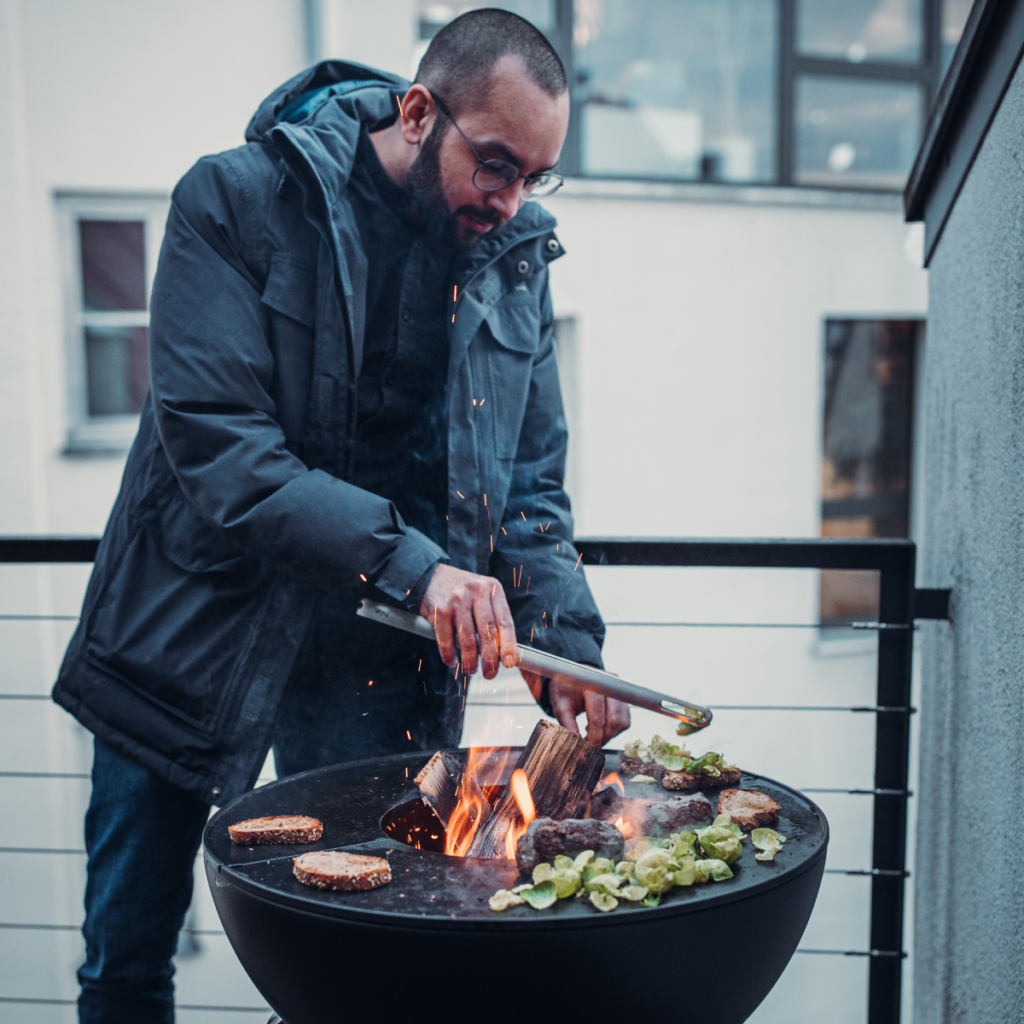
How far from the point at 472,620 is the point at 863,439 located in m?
4.85

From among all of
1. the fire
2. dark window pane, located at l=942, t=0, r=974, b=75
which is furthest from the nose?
dark window pane, located at l=942, t=0, r=974, b=75

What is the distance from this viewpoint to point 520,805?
1.33 meters

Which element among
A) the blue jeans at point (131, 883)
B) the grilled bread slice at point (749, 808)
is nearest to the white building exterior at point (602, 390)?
the blue jeans at point (131, 883)

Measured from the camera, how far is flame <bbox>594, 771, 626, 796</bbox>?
4.53 feet

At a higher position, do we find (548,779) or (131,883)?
(548,779)

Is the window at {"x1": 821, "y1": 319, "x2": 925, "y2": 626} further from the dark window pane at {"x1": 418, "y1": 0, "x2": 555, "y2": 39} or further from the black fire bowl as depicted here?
the black fire bowl

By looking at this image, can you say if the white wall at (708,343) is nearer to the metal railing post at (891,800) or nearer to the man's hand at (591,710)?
the metal railing post at (891,800)

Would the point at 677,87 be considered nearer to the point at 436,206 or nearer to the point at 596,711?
the point at 436,206

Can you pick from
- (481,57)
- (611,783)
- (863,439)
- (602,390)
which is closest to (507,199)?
(481,57)

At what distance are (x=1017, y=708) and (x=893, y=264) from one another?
428cm

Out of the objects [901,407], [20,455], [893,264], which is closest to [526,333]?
[20,455]

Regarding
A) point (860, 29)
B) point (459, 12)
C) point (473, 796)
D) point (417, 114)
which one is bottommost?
point (473, 796)

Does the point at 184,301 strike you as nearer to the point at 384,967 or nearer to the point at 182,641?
the point at 182,641

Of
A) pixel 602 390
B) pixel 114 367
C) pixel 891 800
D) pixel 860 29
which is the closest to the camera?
pixel 891 800
